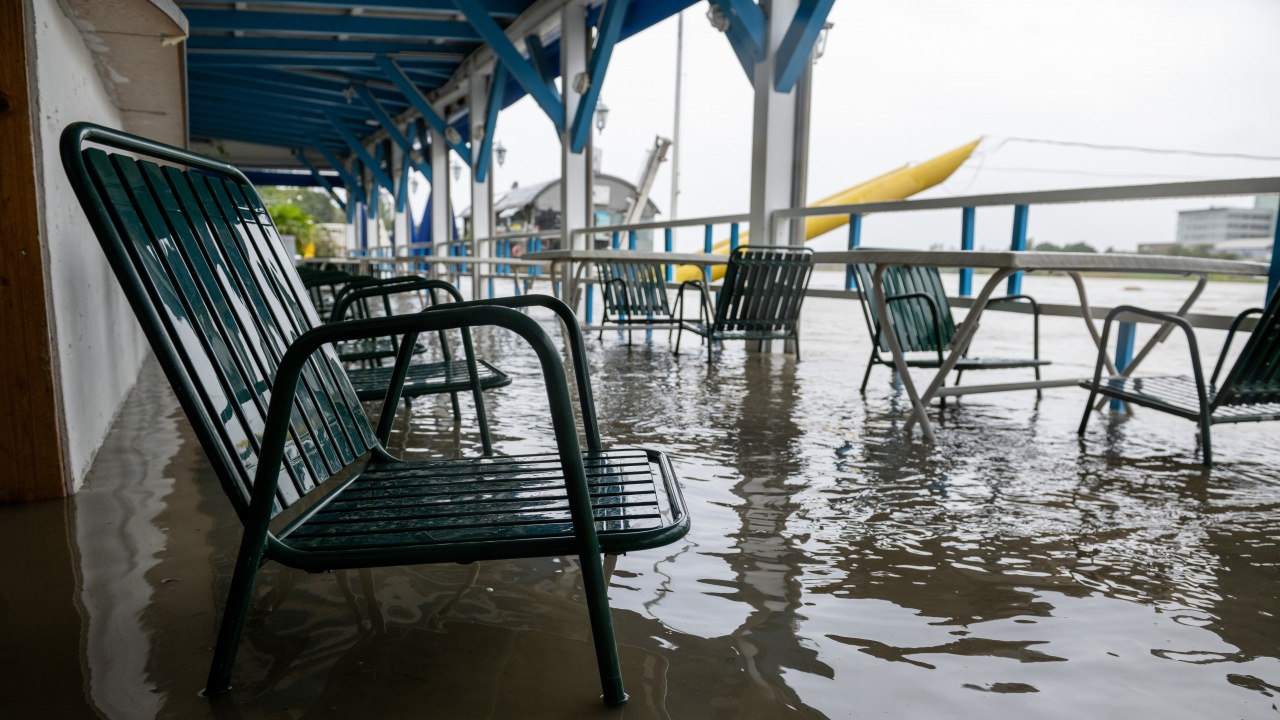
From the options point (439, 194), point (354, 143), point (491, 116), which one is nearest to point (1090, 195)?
point (491, 116)

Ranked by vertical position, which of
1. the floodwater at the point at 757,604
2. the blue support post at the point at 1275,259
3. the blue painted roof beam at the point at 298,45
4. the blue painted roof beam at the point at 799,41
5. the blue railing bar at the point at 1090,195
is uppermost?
the blue painted roof beam at the point at 298,45

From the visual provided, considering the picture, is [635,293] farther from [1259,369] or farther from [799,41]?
[1259,369]

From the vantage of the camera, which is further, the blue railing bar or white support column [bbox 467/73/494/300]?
white support column [bbox 467/73/494/300]

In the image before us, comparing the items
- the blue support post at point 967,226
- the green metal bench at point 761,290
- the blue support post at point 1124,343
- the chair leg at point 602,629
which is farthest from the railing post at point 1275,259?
the chair leg at point 602,629

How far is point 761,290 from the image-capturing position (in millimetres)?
4871

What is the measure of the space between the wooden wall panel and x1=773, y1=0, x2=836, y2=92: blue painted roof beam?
4.63 meters

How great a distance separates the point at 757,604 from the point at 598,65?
7309 millimetres

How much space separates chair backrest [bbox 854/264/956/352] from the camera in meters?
3.80

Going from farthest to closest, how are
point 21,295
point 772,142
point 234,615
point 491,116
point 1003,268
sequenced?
1. point 491,116
2. point 772,142
3. point 1003,268
4. point 21,295
5. point 234,615

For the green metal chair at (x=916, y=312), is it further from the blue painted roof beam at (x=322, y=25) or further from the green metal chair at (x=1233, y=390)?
the blue painted roof beam at (x=322, y=25)

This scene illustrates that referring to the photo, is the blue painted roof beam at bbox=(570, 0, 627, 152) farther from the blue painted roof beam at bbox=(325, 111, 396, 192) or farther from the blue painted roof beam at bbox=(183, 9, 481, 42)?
the blue painted roof beam at bbox=(325, 111, 396, 192)

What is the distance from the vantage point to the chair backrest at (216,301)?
110cm

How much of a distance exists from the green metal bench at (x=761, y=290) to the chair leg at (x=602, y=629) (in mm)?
3633

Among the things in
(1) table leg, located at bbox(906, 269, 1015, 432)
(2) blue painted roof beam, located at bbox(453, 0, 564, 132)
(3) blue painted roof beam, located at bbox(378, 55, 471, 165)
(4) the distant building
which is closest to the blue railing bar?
(4) the distant building
